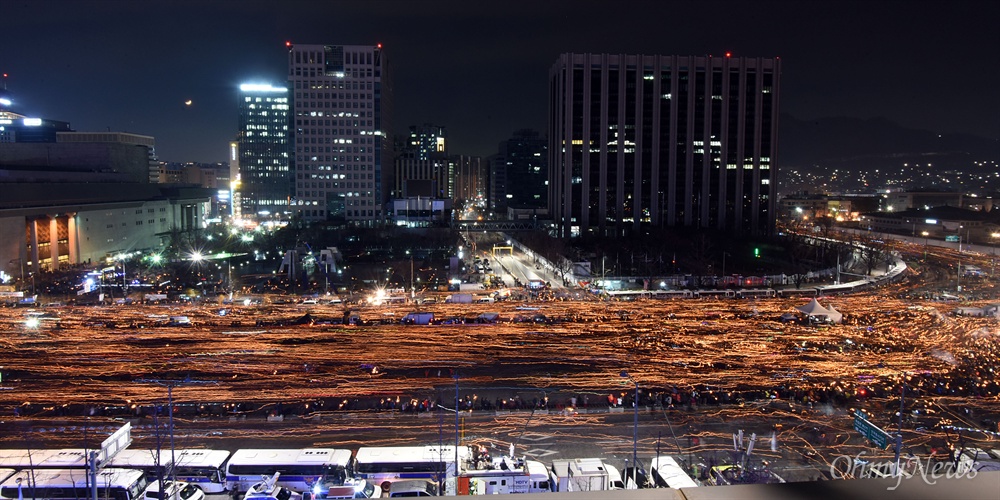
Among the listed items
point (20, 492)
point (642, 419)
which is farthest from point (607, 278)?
point (20, 492)

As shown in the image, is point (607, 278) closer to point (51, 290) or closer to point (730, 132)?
point (51, 290)

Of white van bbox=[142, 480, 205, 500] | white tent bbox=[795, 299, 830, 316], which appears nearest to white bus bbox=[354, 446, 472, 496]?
white van bbox=[142, 480, 205, 500]

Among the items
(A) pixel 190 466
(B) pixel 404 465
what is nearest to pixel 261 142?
(A) pixel 190 466

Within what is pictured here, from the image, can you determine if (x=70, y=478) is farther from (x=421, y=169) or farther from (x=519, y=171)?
(x=519, y=171)

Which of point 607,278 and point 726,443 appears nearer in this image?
point 726,443

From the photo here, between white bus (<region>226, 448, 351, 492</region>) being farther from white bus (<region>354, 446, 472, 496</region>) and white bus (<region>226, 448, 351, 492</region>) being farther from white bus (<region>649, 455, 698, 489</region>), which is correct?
white bus (<region>649, 455, 698, 489</region>)

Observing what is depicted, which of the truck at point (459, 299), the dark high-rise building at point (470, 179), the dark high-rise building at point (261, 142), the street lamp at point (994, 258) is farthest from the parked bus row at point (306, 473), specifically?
the dark high-rise building at point (470, 179)

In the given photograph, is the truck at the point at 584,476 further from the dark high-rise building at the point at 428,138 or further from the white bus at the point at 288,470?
the dark high-rise building at the point at 428,138
